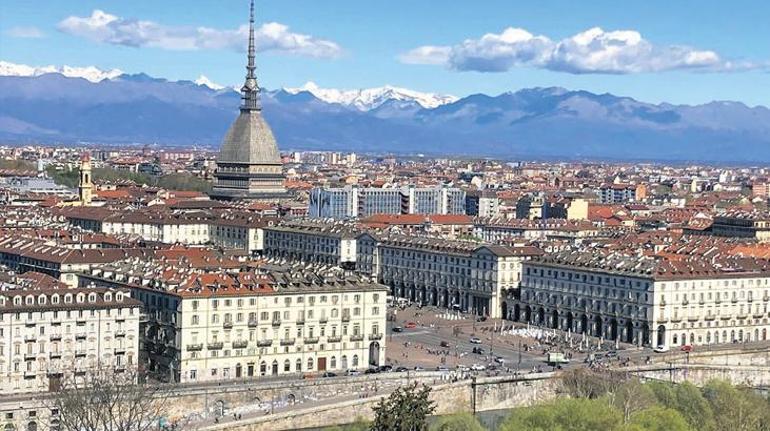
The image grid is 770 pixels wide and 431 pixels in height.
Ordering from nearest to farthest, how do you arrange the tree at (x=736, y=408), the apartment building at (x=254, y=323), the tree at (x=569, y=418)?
the tree at (x=569, y=418) < the tree at (x=736, y=408) < the apartment building at (x=254, y=323)

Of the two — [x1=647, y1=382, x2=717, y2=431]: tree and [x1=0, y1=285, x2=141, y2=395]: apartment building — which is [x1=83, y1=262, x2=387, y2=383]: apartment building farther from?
[x1=647, y1=382, x2=717, y2=431]: tree

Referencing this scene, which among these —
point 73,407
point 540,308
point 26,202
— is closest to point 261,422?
point 73,407

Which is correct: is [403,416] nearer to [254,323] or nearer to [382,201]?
[254,323]

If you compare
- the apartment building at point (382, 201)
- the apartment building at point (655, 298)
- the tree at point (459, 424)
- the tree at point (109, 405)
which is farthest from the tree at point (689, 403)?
the apartment building at point (382, 201)

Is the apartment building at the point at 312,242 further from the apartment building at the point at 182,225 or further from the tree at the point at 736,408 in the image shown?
the tree at the point at 736,408

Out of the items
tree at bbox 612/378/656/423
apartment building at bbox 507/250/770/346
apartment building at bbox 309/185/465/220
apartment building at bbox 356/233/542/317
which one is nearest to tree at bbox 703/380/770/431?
tree at bbox 612/378/656/423

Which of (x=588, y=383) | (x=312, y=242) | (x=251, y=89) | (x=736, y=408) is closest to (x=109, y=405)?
(x=588, y=383)
